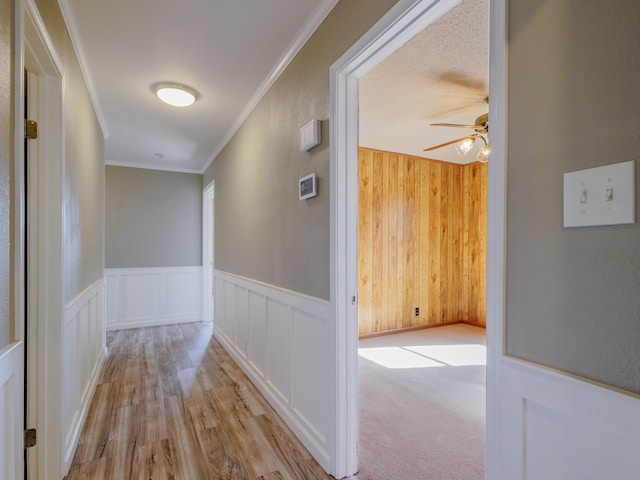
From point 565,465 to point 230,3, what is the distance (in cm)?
224

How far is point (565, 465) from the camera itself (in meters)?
0.78

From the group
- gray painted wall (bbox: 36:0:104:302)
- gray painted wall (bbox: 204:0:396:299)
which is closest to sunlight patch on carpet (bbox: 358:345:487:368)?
gray painted wall (bbox: 204:0:396:299)

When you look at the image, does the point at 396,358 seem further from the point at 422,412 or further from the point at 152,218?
the point at 152,218

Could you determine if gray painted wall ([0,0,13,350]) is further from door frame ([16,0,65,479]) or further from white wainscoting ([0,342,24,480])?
door frame ([16,0,65,479])

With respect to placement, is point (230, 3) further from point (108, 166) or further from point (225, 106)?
point (108, 166)

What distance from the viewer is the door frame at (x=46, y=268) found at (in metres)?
1.54

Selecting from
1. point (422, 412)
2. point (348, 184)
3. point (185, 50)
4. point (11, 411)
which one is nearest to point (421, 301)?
point (422, 412)

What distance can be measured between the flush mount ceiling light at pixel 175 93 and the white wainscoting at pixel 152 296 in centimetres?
307

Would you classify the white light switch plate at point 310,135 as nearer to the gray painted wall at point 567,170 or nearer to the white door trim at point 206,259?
the gray painted wall at point 567,170

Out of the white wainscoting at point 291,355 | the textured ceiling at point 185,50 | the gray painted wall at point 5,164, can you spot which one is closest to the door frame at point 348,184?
the white wainscoting at point 291,355

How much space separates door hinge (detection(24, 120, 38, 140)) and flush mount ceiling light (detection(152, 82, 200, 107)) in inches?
46.5

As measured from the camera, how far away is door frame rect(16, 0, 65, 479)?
1.54m

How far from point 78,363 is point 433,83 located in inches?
126

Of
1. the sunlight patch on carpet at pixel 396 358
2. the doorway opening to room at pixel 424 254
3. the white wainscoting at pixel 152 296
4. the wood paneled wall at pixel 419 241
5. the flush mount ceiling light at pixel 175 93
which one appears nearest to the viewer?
the doorway opening to room at pixel 424 254
